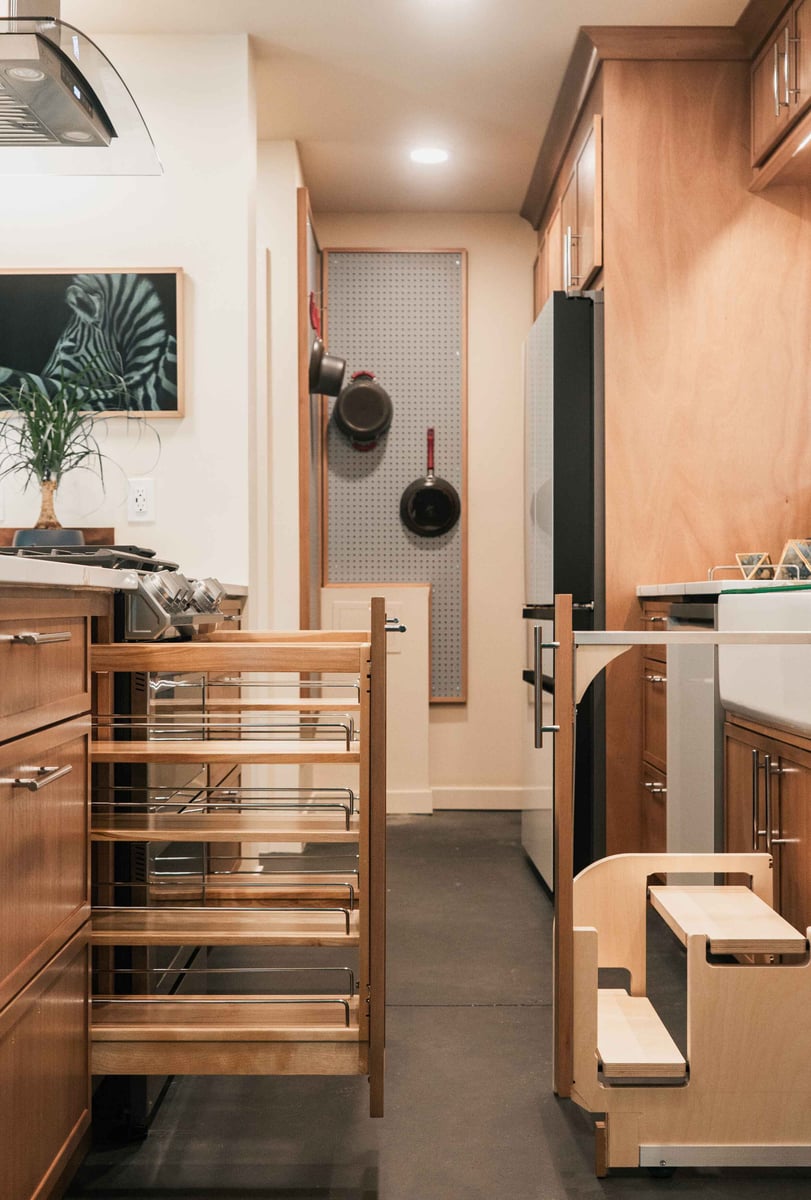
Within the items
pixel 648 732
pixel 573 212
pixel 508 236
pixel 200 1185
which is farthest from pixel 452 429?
pixel 200 1185

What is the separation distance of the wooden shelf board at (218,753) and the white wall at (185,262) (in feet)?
4.69

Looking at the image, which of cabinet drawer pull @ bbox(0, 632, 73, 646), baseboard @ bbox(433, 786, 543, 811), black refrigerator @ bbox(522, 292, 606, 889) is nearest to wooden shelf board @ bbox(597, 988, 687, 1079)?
cabinet drawer pull @ bbox(0, 632, 73, 646)

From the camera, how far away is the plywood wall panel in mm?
3162

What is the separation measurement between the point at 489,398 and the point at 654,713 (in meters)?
2.19

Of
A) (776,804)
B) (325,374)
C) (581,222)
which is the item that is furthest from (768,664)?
(325,374)

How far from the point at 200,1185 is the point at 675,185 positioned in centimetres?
284

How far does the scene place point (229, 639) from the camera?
211 cm

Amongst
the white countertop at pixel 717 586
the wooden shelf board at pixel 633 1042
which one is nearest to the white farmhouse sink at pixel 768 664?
the white countertop at pixel 717 586

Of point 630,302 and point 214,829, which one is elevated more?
point 630,302

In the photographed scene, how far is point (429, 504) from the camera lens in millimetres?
4777

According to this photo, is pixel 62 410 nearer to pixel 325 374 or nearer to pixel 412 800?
pixel 325 374

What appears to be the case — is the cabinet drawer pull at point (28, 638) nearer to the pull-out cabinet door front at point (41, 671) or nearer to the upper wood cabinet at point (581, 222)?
the pull-out cabinet door front at point (41, 671)

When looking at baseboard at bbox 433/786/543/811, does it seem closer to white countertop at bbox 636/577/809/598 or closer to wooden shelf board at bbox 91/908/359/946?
→ white countertop at bbox 636/577/809/598

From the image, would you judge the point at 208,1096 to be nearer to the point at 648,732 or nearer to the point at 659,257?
the point at 648,732
